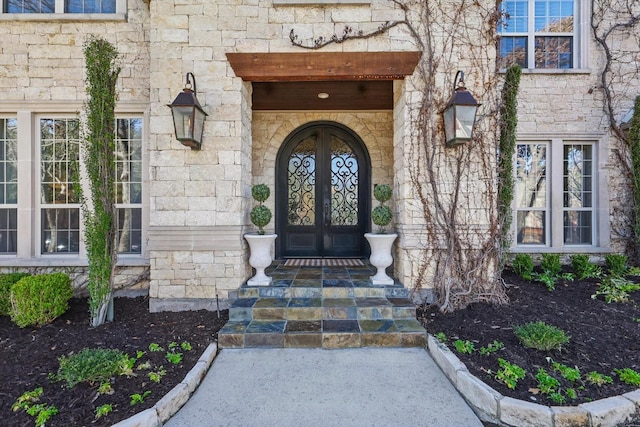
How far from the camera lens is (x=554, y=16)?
5523 millimetres

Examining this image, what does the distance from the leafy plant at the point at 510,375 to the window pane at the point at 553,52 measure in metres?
5.48

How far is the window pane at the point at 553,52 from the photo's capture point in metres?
5.52

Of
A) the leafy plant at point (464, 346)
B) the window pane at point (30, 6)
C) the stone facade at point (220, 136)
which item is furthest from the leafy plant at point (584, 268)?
the window pane at point (30, 6)

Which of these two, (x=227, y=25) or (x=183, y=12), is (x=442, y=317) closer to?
(x=227, y=25)

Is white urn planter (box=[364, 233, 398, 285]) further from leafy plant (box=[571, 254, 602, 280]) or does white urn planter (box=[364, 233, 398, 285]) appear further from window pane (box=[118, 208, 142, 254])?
window pane (box=[118, 208, 142, 254])

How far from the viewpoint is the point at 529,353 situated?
279 centimetres

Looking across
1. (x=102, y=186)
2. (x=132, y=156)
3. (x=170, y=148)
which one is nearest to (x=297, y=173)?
(x=170, y=148)

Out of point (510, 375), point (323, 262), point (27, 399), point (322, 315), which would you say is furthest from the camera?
point (323, 262)

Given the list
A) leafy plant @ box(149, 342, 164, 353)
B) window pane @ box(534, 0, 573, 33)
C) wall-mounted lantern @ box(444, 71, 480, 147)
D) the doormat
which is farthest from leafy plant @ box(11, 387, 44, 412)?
window pane @ box(534, 0, 573, 33)

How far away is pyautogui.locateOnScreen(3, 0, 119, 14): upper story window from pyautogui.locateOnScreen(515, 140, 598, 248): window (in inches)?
283

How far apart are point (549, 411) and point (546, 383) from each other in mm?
289

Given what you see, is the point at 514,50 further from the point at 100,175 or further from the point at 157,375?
the point at 157,375

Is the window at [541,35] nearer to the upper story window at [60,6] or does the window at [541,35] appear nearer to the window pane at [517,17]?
the window pane at [517,17]

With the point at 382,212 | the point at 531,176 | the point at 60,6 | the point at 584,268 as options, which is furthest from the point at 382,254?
the point at 60,6
